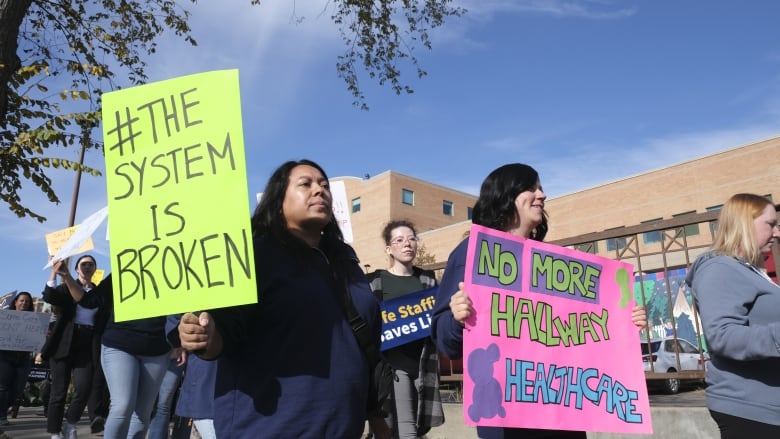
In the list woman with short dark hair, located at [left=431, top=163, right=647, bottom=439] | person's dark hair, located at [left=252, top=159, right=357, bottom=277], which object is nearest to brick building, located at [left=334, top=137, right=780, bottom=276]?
woman with short dark hair, located at [left=431, top=163, right=647, bottom=439]

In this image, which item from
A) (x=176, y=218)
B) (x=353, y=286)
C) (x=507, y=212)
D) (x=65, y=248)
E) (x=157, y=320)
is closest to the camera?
(x=176, y=218)

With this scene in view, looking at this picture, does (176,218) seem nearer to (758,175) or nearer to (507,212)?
(507,212)

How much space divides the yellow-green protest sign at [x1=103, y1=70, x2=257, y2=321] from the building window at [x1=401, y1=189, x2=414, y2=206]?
52.8 meters

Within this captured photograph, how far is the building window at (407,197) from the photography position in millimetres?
55156

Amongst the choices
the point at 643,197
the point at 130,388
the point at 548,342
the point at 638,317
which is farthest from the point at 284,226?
the point at 643,197

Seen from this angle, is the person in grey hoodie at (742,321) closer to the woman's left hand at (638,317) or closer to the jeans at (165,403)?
the woman's left hand at (638,317)

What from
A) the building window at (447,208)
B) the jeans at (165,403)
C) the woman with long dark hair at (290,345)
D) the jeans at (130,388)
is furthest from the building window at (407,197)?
the woman with long dark hair at (290,345)

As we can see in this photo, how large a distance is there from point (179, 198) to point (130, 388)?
290 centimetres

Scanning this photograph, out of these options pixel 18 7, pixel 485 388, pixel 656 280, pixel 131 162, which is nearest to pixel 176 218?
pixel 131 162

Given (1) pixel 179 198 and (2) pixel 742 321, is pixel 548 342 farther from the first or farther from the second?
(1) pixel 179 198

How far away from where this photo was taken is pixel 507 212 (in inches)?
110

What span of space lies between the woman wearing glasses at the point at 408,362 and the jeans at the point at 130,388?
1800 millimetres

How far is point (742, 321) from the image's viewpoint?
267 cm

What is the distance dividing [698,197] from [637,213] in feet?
11.6
